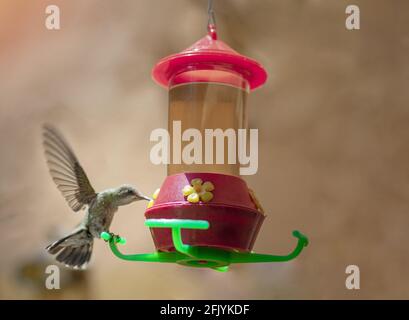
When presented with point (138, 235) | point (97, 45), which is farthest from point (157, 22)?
point (138, 235)

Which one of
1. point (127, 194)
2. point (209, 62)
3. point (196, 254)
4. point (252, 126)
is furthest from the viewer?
point (252, 126)

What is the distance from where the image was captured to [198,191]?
192cm

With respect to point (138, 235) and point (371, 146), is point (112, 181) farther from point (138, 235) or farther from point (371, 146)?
point (371, 146)

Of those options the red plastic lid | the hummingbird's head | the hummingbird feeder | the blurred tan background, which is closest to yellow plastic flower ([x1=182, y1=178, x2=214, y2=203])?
the hummingbird feeder

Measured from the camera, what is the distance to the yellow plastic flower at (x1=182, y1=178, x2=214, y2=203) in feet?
6.23

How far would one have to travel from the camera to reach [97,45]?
11.4ft

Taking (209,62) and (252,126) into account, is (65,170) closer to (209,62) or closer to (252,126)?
(209,62)

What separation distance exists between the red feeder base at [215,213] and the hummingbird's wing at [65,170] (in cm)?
54

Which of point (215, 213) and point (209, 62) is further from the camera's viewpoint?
point (209, 62)

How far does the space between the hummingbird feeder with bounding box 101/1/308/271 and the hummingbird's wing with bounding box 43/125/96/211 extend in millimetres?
413

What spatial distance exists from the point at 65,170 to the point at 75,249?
31 centimetres

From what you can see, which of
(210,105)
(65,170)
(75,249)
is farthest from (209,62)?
(75,249)

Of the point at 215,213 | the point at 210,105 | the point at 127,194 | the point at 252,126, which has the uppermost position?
the point at 252,126
